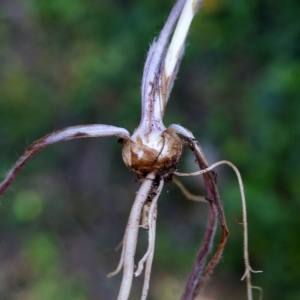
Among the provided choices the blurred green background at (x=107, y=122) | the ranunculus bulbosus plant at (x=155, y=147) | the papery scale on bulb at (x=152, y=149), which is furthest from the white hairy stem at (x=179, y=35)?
the blurred green background at (x=107, y=122)

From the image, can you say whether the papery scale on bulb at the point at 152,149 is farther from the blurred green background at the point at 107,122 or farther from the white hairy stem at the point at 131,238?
the blurred green background at the point at 107,122

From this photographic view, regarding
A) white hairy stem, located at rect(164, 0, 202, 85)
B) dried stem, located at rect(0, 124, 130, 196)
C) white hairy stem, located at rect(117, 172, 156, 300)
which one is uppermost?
white hairy stem, located at rect(164, 0, 202, 85)

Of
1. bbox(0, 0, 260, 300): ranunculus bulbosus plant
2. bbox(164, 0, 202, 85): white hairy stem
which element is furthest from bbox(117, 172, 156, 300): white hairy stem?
bbox(164, 0, 202, 85): white hairy stem

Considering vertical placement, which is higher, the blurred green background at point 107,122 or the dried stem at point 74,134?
the blurred green background at point 107,122

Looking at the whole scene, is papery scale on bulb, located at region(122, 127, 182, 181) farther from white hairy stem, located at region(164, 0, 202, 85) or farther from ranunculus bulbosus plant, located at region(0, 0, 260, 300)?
white hairy stem, located at region(164, 0, 202, 85)

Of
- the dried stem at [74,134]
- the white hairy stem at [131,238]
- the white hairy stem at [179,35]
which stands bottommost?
the white hairy stem at [131,238]

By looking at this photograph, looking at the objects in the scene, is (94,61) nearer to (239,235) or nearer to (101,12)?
(101,12)
